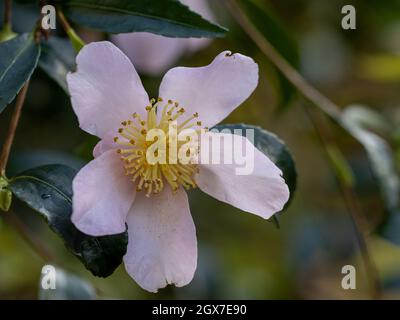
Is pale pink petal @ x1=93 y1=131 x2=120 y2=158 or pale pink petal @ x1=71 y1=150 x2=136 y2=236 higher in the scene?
pale pink petal @ x1=93 y1=131 x2=120 y2=158

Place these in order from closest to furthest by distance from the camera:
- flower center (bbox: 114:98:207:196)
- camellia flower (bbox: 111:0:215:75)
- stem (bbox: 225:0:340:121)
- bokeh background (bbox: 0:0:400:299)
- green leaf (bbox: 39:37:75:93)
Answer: flower center (bbox: 114:98:207:196), green leaf (bbox: 39:37:75:93), stem (bbox: 225:0:340:121), camellia flower (bbox: 111:0:215:75), bokeh background (bbox: 0:0:400:299)

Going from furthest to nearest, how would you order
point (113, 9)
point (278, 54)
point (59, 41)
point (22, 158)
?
point (22, 158) < point (278, 54) < point (59, 41) < point (113, 9)

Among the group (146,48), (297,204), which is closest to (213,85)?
(146,48)

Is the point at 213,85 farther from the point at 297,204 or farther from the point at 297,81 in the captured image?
the point at 297,204

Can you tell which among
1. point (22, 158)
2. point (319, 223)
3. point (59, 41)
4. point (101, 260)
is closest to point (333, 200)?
point (319, 223)

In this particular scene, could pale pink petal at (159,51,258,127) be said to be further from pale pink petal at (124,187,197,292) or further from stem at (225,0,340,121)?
stem at (225,0,340,121)

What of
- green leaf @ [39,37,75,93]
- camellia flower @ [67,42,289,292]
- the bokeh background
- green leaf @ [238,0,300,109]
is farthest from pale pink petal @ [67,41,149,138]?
the bokeh background

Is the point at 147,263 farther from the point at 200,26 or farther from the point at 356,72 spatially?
the point at 356,72
